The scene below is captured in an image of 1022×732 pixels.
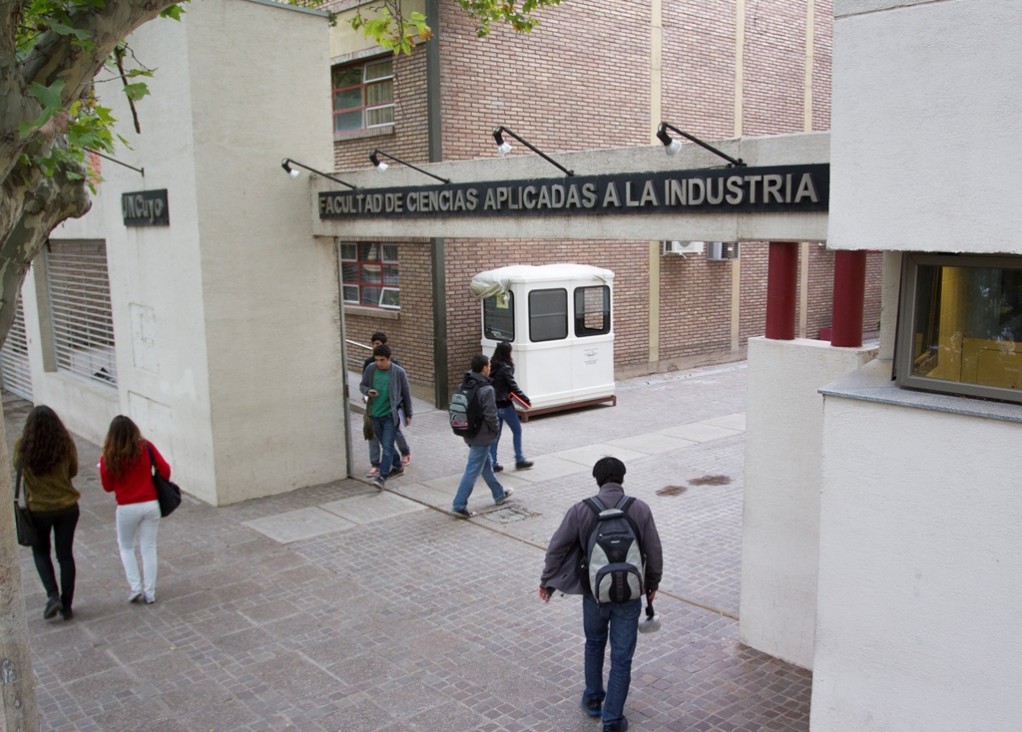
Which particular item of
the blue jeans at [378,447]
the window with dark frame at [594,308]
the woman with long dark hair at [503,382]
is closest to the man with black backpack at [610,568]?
the woman with long dark hair at [503,382]

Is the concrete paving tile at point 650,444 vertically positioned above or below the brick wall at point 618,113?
below

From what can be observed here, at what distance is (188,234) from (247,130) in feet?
4.16

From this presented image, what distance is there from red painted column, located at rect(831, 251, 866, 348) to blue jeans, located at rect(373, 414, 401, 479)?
226 inches

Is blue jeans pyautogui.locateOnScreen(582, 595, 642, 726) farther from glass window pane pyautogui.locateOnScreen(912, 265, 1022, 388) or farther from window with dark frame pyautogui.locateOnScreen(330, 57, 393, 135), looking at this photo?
window with dark frame pyautogui.locateOnScreen(330, 57, 393, 135)

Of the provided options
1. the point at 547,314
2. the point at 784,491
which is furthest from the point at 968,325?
the point at 547,314

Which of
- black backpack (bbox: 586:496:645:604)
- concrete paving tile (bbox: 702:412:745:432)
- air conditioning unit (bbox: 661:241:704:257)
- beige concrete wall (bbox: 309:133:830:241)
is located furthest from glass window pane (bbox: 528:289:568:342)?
black backpack (bbox: 586:496:645:604)

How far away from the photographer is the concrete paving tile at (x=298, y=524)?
8.83m

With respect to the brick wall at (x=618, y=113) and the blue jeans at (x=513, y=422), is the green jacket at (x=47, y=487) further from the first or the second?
the brick wall at (x=618, y=113)

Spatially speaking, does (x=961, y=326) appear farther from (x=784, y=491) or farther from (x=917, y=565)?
(x=784, y=491)

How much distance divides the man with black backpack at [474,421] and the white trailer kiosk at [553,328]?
4233 mm

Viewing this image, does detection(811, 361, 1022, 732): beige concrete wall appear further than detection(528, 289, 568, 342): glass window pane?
No

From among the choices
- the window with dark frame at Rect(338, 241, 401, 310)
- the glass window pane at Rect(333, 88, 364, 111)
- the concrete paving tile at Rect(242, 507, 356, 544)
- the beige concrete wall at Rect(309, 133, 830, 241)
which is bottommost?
the concrete paving tile at Rect(242, 507, 356, 544)

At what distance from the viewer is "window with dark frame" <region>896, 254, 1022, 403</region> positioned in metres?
3.79

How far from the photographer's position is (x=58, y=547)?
6.90 meters
